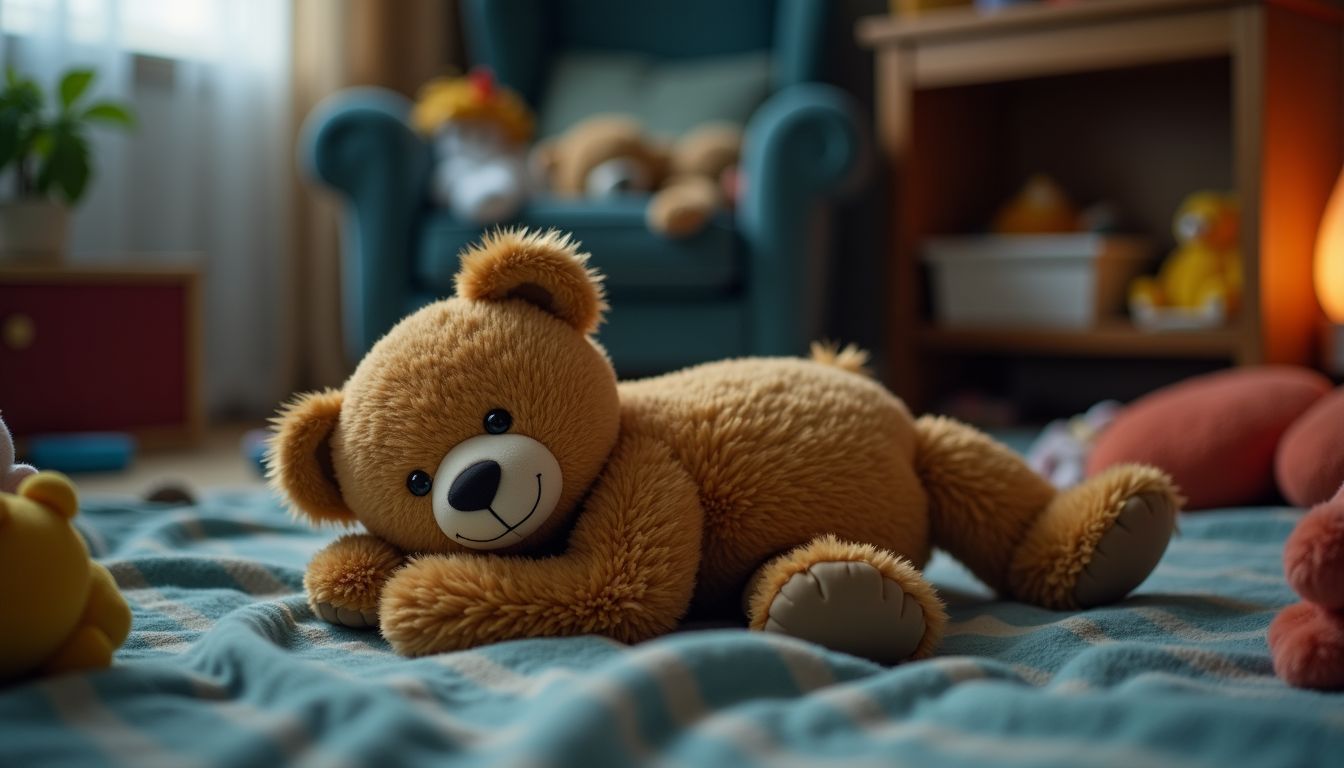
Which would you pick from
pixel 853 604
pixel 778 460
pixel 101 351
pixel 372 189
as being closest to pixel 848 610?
pixel 853 604

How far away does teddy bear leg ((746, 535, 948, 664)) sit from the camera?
74 cm

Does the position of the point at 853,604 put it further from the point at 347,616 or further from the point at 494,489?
the point at 347,616

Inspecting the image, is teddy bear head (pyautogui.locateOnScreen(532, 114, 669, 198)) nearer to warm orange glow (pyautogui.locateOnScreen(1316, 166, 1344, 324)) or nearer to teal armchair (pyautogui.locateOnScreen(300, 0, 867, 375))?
teal armchair (pyautogui.locateOnScreen(300, 0, 867, 375))

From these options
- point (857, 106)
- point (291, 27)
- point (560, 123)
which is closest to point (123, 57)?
point (291, 27)

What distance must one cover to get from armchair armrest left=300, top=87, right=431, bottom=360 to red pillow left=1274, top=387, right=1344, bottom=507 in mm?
1389

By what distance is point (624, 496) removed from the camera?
0.80m

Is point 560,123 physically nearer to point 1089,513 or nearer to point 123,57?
point 123,57

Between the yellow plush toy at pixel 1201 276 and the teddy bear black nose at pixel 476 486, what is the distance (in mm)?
1674

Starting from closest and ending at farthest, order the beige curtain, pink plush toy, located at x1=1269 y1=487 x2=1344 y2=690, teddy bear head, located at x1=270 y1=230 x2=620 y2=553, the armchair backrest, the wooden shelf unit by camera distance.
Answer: pink plush toy, located at x1=1269 y1=487 x2=1344 y2=690 < teddy bear head, located at x1=270 y1=230 x2=620 y2=553 < the wooden shelf unit < the armchair backrest < the beige curtain

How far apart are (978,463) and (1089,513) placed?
→ 0.09 meters

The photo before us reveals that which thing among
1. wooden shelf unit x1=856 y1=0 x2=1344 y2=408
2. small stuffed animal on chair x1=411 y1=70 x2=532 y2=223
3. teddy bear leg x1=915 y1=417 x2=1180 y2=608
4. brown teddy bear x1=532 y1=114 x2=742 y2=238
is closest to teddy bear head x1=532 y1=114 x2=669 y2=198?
brown teddy bear x1=532 y1=114 x2=742 y2=238

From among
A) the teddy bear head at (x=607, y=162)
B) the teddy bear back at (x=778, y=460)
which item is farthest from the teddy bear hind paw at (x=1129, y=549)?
the teddy bear head at (x=607, y=162)

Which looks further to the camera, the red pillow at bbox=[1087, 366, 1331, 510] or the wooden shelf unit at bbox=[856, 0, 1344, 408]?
the wooden shelf unit at bbox=[856, 0, 1344, 408]

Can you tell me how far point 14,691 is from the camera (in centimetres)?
64
